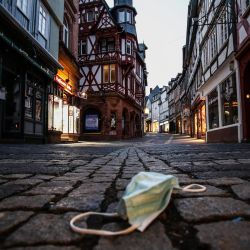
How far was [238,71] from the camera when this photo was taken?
966 cm

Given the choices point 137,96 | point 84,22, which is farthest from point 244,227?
point 137,96

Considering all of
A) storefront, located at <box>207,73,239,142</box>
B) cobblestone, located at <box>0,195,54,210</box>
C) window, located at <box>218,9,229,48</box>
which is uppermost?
window, located at <box>218,9,229,48</box>

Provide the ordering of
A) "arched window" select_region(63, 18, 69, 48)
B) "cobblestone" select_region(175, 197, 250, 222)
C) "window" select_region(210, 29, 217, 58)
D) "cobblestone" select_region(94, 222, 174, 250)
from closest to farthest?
"cobblestone" select_region(94, 222, 174, 250) → "cobblestone" select_region(175, 197, 250, 222) → "window" select_region(210, 29, 217, 58) → "arched window" select_region(63, 18, 69, 48)

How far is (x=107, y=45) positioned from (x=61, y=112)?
1208 centimetres

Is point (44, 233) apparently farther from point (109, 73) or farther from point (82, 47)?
point (82, 47)

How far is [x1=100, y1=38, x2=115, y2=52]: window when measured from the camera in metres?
24.7

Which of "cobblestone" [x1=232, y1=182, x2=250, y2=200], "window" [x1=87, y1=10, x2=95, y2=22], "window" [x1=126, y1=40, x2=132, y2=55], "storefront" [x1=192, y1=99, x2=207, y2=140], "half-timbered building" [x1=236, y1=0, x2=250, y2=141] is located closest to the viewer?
"cobblestone" [x1=232, y1=182, x2=250, y2=200]

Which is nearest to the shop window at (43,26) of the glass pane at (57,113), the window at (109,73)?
the glass pane at (57,113)

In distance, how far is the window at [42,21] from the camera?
1159cm

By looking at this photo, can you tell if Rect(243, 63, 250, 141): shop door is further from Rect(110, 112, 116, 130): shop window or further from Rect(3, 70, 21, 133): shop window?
Rect(110, 112, 116, 130): shop window

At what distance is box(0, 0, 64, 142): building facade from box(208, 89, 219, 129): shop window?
7979mm

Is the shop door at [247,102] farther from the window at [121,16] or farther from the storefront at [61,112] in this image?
the window at [121,16]

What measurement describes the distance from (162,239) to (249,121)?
9.23 metres

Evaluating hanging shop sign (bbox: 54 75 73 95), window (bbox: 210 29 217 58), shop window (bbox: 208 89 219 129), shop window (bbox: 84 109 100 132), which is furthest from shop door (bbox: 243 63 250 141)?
shop window (bbox: 84 109 100 132)
